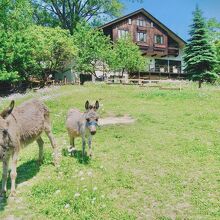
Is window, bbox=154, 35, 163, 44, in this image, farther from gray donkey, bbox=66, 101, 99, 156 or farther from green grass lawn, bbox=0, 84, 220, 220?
gray donkey, bbox=66, 101, 99, 156

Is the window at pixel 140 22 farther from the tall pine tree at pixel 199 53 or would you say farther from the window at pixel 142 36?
the tall pine tree at pixel 199 53

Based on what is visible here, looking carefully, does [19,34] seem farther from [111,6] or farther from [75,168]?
[75,168]

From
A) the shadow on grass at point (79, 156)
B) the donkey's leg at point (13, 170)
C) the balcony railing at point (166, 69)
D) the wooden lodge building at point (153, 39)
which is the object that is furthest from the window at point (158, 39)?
the donkey's leg at point (13, 170)

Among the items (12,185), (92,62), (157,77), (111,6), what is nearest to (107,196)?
(12,185)

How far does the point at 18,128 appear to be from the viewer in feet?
35.1

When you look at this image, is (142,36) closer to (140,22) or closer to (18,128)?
(140,22)

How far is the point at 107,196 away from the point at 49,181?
71.6 inches

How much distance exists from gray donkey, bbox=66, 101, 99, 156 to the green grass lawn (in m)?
0.75

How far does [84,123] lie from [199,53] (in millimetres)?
41179

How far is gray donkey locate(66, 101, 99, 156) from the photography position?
1145 cm

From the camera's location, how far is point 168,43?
7644cm

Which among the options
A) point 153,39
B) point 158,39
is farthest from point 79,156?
point 158,39

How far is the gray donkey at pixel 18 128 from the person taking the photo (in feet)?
31.6

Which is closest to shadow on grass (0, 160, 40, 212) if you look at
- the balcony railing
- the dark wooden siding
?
the dark wooden siding
